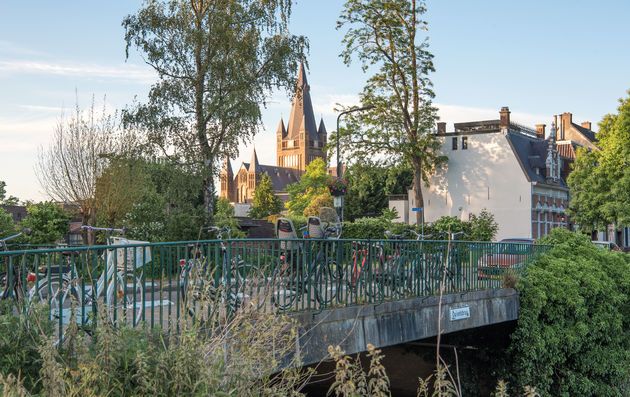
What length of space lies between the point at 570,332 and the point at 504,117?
3583cm

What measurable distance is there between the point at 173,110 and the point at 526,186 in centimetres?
2840

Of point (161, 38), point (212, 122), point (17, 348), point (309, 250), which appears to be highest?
point (161, 38)

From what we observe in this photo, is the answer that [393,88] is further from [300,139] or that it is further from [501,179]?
[300,139]

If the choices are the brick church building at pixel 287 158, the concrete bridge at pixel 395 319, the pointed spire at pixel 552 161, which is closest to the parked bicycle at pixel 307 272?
the concrete bridge at pixel 395 319

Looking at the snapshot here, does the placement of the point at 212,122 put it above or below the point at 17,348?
above

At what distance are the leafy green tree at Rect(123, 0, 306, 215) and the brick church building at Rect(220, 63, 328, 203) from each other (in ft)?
360

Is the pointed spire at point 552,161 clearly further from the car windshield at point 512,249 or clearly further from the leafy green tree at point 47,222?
the leafy green tree at point 47,222

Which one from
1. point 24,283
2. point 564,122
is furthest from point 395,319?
point 564,122

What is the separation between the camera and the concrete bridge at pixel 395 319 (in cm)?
813

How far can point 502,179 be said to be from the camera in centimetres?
4503

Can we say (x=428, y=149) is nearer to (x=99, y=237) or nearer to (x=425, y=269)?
(x=99, y=237)

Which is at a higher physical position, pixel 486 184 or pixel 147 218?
pixel 486 184

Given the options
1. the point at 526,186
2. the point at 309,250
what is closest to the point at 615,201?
Answer: the point at 526,186

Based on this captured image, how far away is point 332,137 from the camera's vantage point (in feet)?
123
